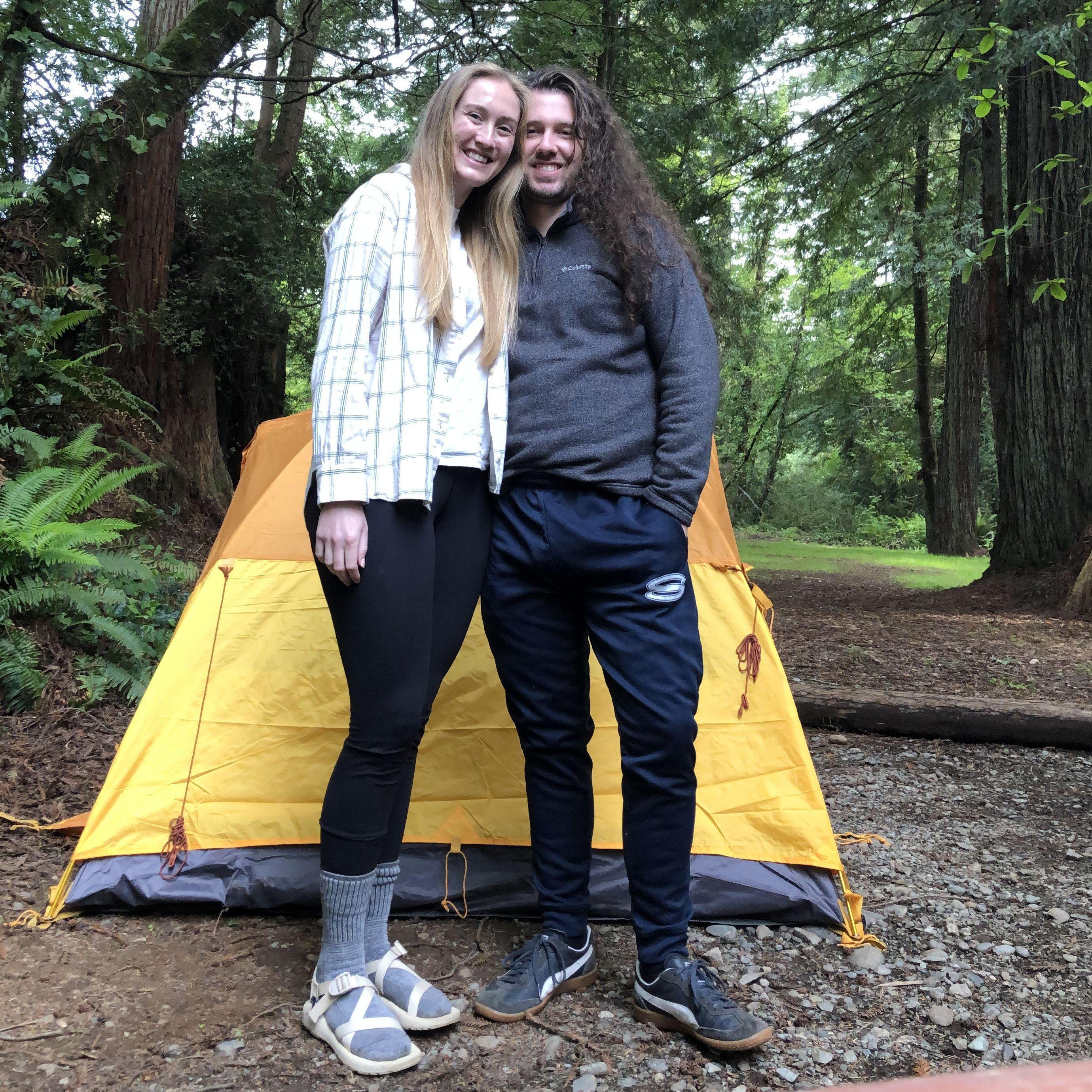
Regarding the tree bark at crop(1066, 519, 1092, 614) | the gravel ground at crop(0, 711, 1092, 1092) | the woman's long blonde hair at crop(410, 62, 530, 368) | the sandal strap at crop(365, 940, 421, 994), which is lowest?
the gravel ground at crop(0, 711, 1092, 1092)

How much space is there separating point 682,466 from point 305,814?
141 centimetres

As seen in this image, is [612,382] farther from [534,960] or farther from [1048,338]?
[1048,338]

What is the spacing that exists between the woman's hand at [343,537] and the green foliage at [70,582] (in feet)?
7.93

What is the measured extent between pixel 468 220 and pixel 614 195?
0.32 metres

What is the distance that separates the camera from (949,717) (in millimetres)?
3846

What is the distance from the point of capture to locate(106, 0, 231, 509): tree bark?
21.5ft

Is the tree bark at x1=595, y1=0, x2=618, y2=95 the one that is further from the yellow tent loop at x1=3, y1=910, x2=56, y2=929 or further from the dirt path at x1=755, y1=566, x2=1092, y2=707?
the yellow tent loop at x1=3, y1=910, x2=56, y2=929

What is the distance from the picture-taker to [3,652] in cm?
352

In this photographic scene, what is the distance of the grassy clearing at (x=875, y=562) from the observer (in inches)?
407

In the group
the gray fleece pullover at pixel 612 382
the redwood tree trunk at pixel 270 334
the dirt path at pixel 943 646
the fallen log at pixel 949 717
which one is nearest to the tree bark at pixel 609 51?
the redwood tree trunk at pixel 270 334

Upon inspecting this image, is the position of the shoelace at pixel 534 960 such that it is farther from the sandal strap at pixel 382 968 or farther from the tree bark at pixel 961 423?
the tree bark at pixel 961 423

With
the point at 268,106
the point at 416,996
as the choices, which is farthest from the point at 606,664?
the point at 268,106

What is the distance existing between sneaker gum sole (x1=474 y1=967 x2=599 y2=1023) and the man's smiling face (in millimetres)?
1744

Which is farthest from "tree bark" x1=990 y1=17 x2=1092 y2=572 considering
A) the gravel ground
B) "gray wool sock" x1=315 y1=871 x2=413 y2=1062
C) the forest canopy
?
"gray wool sock" x1=315 y1=871 x2=413 y2=1062
